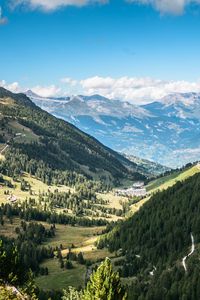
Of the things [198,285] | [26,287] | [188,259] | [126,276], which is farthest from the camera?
[126,276]

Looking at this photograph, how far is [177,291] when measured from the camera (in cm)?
15838

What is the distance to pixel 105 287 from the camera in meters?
77.2

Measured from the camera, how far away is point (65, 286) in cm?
19562

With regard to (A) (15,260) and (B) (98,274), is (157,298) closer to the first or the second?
(A) (15,260)

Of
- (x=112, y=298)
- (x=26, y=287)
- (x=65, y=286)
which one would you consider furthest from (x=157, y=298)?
(x=112, y=298)

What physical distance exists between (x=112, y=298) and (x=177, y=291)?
8808 centimetres

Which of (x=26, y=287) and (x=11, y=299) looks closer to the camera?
(x=11, y=299)

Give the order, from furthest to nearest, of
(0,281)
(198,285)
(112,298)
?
(198,285), (0,281), (112,298)

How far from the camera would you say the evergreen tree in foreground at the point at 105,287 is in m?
76.6

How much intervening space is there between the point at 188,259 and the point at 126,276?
2876 cm

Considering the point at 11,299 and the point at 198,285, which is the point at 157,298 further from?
the point at 11,299

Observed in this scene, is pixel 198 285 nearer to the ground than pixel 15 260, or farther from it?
nearer to the ground

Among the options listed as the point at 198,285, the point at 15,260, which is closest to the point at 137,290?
the point at 198,285

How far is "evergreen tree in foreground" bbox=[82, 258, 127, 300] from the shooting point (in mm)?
76625
